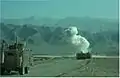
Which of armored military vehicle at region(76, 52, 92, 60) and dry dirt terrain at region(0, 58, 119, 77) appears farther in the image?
armored military vehicle at region(76, 52, 92, 60)

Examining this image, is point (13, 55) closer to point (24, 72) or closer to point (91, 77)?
point (24, 72)

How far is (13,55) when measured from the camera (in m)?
24.4

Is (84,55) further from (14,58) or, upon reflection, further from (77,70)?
(14,58)

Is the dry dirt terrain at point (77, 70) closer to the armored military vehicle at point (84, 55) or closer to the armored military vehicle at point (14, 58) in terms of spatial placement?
the armored military vehicle at point (14, 58)

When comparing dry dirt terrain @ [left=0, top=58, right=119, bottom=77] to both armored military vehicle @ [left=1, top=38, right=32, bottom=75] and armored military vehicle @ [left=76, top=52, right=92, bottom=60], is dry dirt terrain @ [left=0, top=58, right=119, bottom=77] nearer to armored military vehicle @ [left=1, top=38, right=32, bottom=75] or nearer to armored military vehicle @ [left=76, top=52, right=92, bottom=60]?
armored military vehicle @ [left=1, top=38, right=32, bottom=75]

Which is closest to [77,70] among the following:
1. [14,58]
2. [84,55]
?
[14,58]

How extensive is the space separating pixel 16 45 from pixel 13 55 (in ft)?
3.03

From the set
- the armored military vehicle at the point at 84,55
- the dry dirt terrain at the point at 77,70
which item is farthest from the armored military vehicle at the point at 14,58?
the armored military vehicle at the point at 84,55

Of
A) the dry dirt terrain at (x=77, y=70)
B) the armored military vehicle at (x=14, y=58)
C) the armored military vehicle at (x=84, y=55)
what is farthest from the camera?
the armored military vehicle at (x=84, y=55)

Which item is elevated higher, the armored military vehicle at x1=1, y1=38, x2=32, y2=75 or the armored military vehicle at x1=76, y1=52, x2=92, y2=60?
the armored military vehicle at x1=1, y1=38, x2=32, y2=75

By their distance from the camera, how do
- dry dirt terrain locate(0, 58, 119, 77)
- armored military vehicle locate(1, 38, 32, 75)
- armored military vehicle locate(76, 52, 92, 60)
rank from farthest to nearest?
armored military vehicle locate(76, 52, 92, 60), armored military vehicle locate(1, 38, 32, 75), dry dirt terrain locate(0, 58, 119, 77)

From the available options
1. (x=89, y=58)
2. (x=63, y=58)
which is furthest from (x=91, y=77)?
(x=63, y=58)

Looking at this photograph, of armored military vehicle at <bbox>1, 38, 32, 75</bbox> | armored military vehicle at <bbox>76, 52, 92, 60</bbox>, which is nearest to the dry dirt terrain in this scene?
armored military vehicle at <bbox>1, 38, 32, 75</bbox>

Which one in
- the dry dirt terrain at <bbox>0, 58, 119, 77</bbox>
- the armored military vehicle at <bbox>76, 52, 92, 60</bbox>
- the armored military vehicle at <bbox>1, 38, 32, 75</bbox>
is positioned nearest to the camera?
the dry dirt terrain at <bbox>0, 58, 119, 77</bbox>
